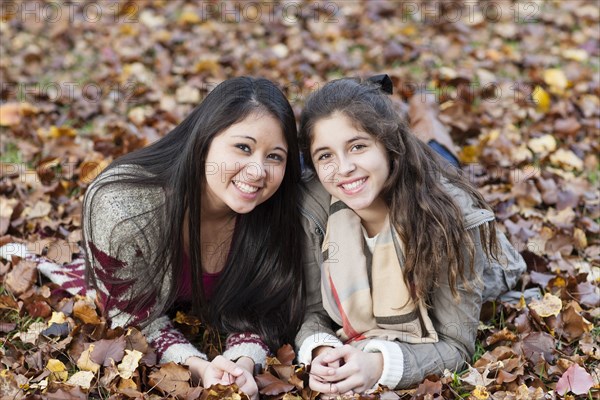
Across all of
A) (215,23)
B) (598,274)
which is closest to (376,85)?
(598,274)

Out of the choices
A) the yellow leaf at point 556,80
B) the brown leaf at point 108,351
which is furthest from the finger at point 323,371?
the yellow leaf at point 556,80

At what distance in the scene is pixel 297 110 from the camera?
385 centimetres

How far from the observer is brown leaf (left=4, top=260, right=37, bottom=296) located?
2.46 metres

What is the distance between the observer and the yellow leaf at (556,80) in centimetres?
394

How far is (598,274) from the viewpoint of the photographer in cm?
256

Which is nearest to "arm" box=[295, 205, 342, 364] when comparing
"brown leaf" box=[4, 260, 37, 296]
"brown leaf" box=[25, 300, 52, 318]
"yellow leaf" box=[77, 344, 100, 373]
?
"yellow leaf" box=[77, 344, 100, 373]

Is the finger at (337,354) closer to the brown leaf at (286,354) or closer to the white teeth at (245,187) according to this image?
the brown leaf at (286,354)

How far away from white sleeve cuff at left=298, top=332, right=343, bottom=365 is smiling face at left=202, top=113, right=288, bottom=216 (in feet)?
1.49

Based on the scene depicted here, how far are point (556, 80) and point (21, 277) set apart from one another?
3029mm

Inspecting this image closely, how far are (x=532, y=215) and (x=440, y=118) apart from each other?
2.75 ft

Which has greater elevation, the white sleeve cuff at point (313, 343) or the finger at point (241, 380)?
the white sleeve cuff at point (313, 343)

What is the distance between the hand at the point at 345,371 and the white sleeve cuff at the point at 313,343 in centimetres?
8

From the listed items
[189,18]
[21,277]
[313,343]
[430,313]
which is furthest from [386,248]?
[189,18]

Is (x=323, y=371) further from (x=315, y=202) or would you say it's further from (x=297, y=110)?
(x=297, y=110)
